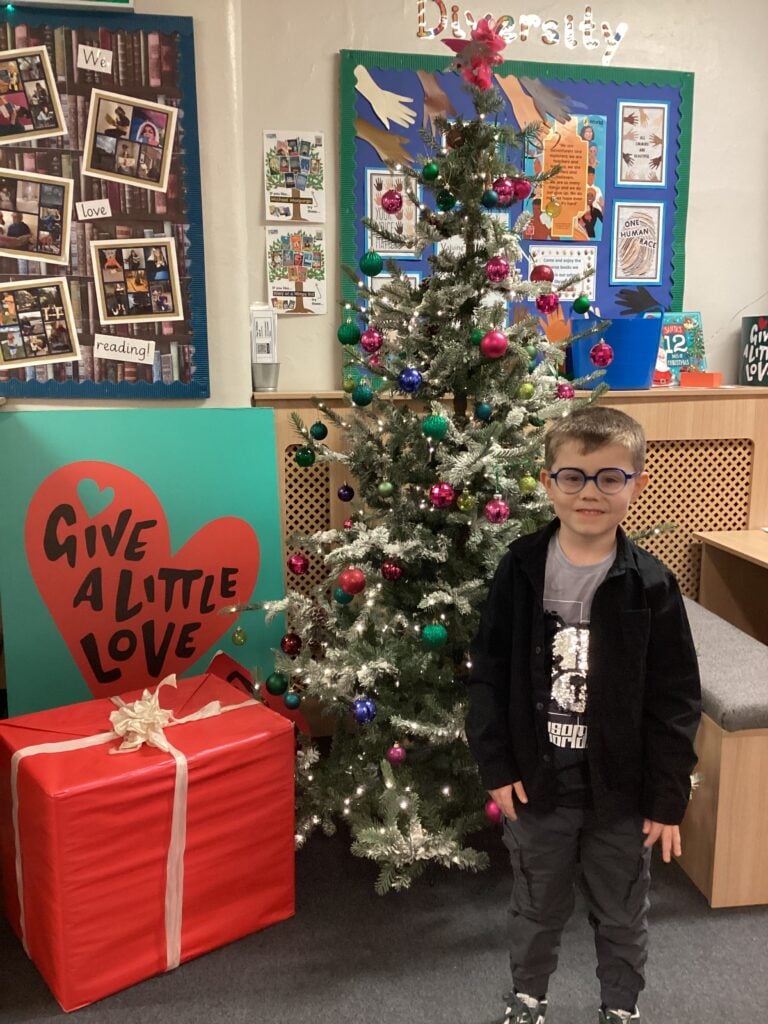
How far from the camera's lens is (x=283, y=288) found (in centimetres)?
268

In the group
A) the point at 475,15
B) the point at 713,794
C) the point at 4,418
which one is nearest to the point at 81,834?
the point at 4,418

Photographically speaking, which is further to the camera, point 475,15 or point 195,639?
point 475,15

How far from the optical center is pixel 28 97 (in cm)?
213

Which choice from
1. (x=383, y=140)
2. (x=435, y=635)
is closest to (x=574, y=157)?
(x=383, y=140)

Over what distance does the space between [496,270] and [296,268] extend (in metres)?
1.09

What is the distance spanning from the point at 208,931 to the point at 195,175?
1884mm

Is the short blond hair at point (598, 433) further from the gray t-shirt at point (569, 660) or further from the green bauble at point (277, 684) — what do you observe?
the green bauble at point (277, 684)

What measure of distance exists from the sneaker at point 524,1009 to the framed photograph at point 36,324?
1.87 meters

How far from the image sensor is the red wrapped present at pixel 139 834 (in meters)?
1.58

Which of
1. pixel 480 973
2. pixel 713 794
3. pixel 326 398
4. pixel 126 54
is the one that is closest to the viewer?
pixel 480 973

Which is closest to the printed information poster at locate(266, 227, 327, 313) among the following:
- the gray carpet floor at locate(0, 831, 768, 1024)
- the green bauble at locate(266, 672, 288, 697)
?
the green bauble at locate(266, 672, 288, 697)

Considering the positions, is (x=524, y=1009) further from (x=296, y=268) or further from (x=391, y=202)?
(x=296, y=268)

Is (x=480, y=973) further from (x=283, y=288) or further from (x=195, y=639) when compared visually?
(x=283, y=288)

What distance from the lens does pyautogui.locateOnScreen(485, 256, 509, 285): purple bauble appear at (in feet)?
5.76
